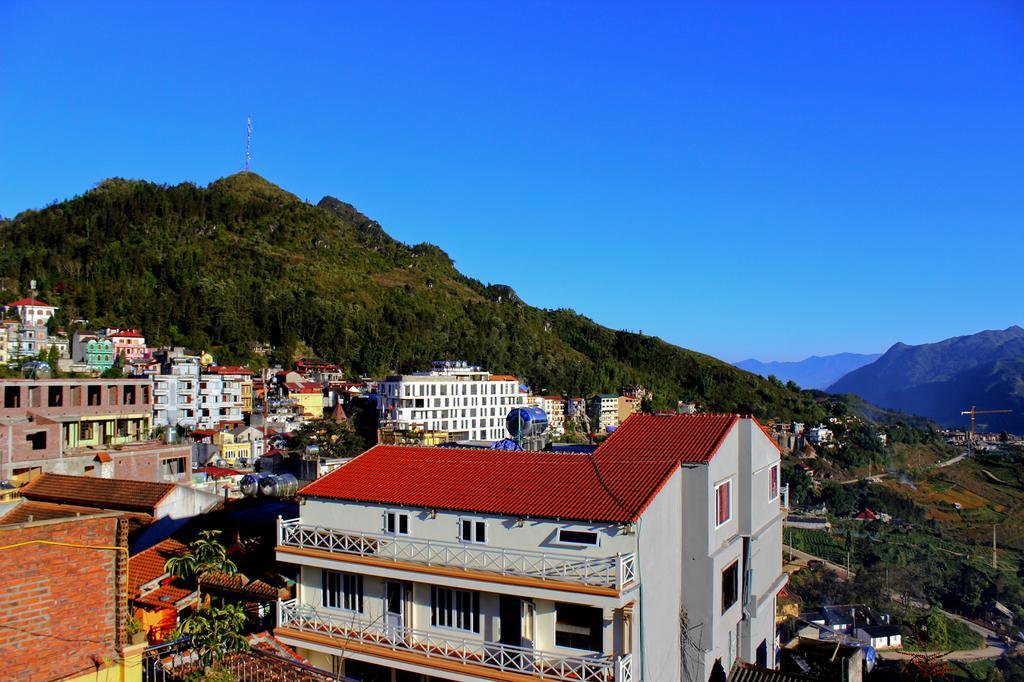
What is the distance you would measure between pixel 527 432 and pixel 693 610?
34.7 ft

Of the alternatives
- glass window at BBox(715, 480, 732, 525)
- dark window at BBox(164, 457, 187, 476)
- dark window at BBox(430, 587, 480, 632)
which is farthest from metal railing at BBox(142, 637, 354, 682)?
dark window at BBox(164, 457, 187, 476)

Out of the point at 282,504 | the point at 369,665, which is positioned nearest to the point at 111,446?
the point at 282,504

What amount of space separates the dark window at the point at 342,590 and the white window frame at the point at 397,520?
3.17 ft

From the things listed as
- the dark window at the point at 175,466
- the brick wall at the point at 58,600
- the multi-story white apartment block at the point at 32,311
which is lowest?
the dark window at the point at 175,466

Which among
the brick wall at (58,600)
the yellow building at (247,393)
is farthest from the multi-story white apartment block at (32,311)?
the brick wall at (58,600)

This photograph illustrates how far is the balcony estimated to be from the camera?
10375 millimetres

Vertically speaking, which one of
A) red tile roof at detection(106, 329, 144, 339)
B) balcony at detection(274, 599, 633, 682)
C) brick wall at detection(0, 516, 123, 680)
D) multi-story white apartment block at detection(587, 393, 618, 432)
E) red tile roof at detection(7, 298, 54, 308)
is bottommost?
multi-story white apartment block at detection(587, 393, 618, 432)

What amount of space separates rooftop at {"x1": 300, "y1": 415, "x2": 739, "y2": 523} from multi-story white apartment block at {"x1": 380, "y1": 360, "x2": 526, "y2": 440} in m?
55.5

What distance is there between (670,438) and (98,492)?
11.7 meters

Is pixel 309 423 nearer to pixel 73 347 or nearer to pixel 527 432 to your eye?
pixel 73 347

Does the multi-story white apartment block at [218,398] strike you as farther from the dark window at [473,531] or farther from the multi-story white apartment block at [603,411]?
the dark window at [473,531]

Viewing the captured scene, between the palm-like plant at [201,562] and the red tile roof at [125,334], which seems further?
the red tile roof at [125,334]

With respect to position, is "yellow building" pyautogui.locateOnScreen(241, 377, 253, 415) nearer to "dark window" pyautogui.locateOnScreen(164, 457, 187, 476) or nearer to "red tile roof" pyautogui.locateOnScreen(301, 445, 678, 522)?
"dark window" pyautogui.locateOnScreen(164, 457, 187, 476)

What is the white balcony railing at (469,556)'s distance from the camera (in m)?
10.5
